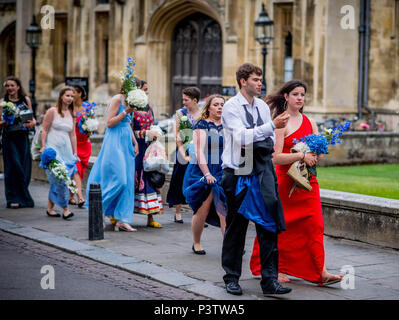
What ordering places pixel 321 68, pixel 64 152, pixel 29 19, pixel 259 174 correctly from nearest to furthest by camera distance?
pixel 259 174 < pixel 64 152 < pixel 321 68 < pixel 29 19

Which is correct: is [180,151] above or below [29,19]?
below

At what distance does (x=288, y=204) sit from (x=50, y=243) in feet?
10.8

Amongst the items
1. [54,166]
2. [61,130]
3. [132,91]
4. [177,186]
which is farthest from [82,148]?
[132,91]

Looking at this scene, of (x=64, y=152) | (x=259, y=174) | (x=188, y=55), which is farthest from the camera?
(x=188, y=55)

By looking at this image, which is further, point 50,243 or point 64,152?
point 64,152

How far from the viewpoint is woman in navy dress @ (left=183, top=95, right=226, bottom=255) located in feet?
27.7

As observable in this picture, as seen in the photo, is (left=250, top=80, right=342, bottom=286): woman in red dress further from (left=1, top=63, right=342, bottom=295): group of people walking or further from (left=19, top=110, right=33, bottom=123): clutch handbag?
(left=19, top=110, right=33, bottom=123): clutch handbag

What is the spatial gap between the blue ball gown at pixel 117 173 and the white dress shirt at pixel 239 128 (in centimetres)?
364

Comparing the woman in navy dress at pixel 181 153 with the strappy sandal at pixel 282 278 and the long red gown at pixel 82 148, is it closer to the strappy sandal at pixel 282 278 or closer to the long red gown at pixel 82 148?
the long red gown at pixel 82 148

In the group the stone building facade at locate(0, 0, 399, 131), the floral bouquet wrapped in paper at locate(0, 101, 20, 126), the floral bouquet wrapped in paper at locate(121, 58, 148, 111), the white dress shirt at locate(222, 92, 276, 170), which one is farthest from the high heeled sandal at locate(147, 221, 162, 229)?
the stone building facade at locate(0, 0, 399, 131)

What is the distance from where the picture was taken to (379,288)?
276 inches

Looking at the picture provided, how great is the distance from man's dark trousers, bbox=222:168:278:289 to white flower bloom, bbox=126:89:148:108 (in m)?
3.39
